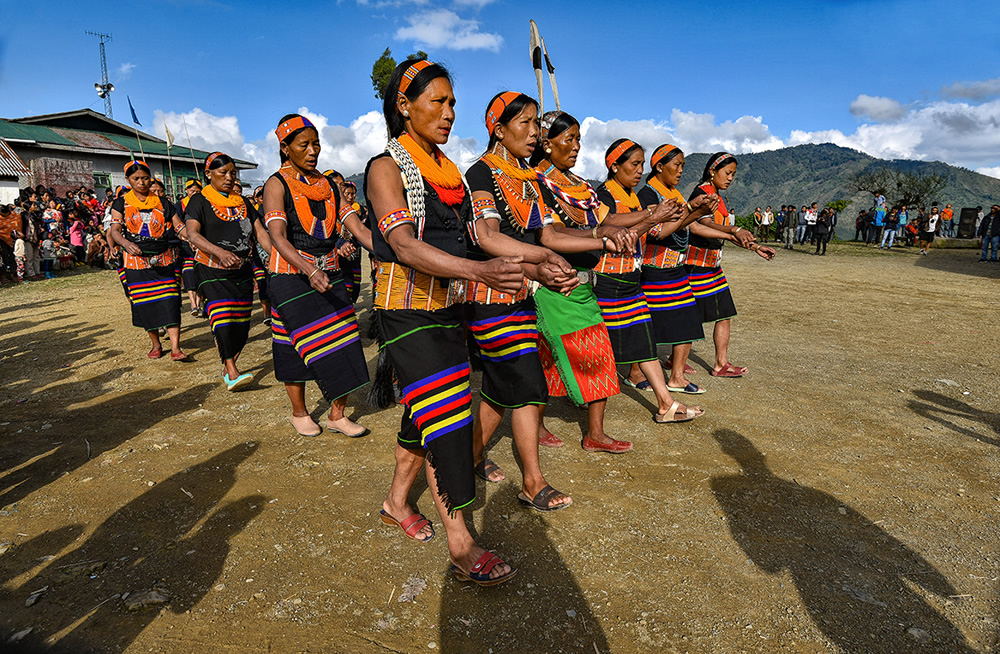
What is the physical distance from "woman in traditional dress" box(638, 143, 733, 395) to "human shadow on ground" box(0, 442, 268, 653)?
3.09 metres

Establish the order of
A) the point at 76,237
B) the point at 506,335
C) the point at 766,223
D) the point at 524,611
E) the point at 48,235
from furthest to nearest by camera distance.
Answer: the point at 766,223 → the point at 76,237 → the point at 48,235 → the point at 506,335 → the point at 524,611

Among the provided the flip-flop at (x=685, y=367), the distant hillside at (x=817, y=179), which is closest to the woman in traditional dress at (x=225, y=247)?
the flip-flop at (x=685, y=367)

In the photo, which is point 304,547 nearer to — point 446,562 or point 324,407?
point 446,562

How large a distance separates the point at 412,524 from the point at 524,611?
753mm

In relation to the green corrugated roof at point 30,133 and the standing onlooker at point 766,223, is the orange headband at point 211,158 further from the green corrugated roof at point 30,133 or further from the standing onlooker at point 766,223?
the standing onlooker at point 766,223

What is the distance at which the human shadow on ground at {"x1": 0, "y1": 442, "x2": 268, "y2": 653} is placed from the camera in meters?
2.18

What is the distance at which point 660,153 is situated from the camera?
4527 millimetres

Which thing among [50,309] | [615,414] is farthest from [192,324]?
[615,414]

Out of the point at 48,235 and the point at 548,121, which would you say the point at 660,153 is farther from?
the point at 48,235

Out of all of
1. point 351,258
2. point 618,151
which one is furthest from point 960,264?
point 351,258

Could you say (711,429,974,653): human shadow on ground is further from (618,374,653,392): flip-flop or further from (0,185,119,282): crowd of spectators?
(0,185,119,282): crowd of spectators

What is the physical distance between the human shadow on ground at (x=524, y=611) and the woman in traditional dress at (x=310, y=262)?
168cm

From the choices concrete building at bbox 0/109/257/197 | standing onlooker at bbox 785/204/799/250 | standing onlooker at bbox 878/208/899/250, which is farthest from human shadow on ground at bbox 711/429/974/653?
standing onlooker at bbox 878/208/899/250

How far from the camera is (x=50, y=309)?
32.5 ft
